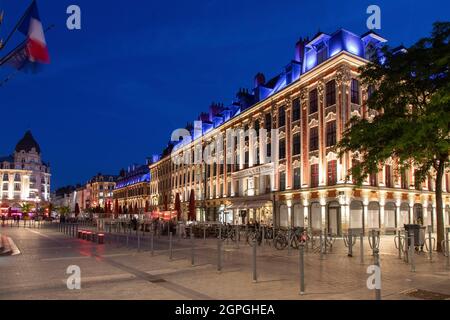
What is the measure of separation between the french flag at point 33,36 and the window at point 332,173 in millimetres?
25855

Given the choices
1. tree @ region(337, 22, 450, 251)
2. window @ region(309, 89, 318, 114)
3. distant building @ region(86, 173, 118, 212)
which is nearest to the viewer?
tree @ region(337, 22, 450, 251)

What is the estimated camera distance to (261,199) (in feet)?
146

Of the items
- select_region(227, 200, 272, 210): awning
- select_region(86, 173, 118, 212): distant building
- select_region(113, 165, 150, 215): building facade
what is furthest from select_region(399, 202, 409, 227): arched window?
select_region(86, 173, 118, 212): distant building

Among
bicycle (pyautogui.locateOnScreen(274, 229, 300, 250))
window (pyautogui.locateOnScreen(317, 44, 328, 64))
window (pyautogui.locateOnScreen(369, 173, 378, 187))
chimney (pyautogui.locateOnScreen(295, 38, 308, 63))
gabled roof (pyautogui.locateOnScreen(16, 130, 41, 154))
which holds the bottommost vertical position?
bicycle (pyautogui.locateOnScreen(274, 229, 300, 250))

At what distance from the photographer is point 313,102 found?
38.2 meters

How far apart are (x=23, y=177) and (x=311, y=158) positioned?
13568 cm

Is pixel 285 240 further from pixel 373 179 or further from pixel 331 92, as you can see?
pixel 331 92

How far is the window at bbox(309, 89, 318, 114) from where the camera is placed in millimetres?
37938

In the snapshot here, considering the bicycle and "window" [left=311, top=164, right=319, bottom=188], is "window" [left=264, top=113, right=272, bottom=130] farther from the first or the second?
the bicycle

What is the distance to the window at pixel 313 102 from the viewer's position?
37938 millimetres

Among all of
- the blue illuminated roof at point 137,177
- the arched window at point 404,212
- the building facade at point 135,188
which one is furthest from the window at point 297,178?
the blue illuminated roof at point 137,177

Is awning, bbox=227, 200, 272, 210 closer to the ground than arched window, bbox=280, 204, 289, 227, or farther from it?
farther from it

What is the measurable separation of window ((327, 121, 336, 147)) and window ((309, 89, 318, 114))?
8.41 ft
